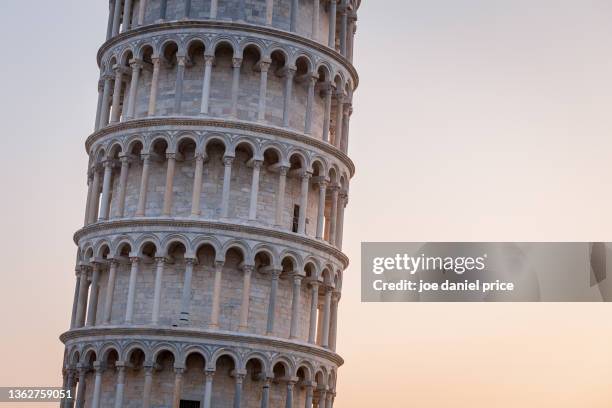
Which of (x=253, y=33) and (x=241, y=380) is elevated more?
(x=253, y=33)

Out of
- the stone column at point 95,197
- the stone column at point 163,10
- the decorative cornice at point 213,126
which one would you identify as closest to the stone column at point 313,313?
the decorative cornice at point 213,126

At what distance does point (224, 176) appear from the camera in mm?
41375

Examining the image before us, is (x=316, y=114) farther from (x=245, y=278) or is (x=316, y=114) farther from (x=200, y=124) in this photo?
(x=245, y=278)

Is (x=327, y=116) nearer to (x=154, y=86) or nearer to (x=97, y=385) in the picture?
(x=154, y=86)

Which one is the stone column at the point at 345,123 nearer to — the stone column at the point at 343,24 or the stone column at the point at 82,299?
the stone column at the point at 343,24

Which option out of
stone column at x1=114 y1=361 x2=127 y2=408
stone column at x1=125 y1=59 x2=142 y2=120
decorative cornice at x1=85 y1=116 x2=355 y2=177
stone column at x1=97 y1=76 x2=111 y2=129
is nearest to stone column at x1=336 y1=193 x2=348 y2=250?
decorative cornice at x1=85 y1=116 x2=355 y2=177

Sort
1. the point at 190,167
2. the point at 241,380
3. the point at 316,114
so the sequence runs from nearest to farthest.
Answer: the point at 241,380, the point at 190,167, the point at 316,114

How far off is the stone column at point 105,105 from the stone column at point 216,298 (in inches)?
390

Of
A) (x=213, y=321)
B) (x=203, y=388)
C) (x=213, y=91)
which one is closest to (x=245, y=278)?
(x=213, y=321)

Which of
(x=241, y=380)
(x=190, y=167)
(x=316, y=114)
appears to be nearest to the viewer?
(x=241, y=380)

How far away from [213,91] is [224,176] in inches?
168

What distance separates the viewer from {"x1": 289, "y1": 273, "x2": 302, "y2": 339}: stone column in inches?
1620

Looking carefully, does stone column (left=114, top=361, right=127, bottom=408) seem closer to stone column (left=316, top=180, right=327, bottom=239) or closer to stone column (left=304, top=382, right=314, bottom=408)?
stone column (left=304, top=382, right=314, bottom=408)

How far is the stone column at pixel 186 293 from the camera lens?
3988 centimetres
